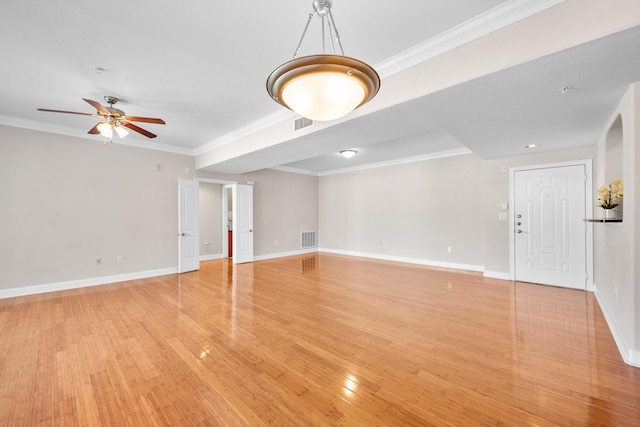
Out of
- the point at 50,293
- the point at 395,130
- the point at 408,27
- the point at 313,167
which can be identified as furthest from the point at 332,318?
the point at 313,167

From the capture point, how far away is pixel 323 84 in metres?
1.29

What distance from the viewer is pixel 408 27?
2270mm

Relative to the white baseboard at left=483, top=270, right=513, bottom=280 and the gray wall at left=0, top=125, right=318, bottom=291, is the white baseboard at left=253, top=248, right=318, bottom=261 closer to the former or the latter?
the gray wall at left=0, top=125, right=318, bottom=291

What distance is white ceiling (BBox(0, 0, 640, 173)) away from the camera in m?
2.06

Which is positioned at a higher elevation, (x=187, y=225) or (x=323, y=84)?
(x=323, y=84)

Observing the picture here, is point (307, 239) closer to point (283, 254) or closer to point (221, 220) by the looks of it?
point (283, 254)

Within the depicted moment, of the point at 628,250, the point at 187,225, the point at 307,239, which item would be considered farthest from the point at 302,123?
the point at 307,239

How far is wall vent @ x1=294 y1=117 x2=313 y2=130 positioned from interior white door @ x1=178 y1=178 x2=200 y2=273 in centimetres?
365

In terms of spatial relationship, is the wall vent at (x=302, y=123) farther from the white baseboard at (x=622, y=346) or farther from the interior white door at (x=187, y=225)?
the white baseboard at (x=622, y=346)

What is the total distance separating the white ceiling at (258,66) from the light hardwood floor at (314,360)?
2495 mm

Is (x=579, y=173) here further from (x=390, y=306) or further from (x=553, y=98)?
(x=390, y=306)

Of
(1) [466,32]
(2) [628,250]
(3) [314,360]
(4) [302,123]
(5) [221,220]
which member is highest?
(1) [466,32]

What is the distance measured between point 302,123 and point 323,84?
8.68 feet

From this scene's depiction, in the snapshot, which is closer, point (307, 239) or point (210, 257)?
point (210, 257)
